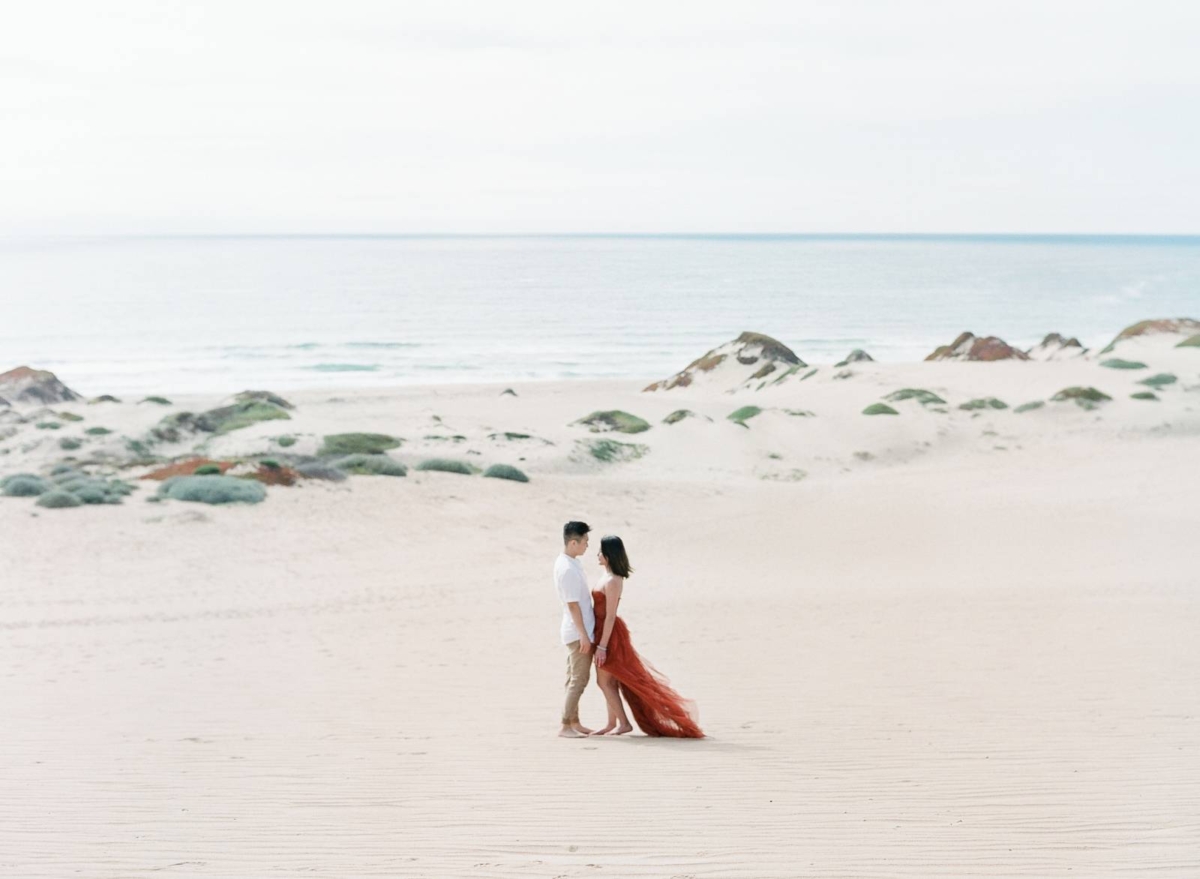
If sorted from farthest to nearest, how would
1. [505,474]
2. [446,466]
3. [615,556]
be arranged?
[446,466] → [505,474] → [615,556]

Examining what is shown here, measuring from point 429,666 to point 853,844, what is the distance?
20.6ft

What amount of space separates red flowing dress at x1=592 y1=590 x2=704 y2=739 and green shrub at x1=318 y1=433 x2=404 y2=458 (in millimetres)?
16906

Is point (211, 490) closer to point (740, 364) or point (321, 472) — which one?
point (321, 472)

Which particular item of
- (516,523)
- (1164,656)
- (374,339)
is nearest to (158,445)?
(516,523)

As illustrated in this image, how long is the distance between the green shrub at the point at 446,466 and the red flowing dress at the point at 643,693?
48.6 feet

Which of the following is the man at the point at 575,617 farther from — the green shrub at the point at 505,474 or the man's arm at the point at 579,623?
the green shrub at the point at 505,474

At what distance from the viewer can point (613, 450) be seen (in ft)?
88.8

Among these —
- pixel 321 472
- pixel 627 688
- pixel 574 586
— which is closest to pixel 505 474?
pixel 321 472

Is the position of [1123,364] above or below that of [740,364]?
above

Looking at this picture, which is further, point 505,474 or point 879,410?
point 879,410

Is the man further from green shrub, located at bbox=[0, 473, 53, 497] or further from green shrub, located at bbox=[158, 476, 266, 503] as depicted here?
green shrub, located at bbox=[0, 473, 53, 497]

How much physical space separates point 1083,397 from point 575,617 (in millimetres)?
26359

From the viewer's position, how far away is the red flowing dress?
27.0 ft

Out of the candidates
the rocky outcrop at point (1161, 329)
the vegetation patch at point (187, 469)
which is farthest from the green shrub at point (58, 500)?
the rocky outcrop at point (1161, 329)
